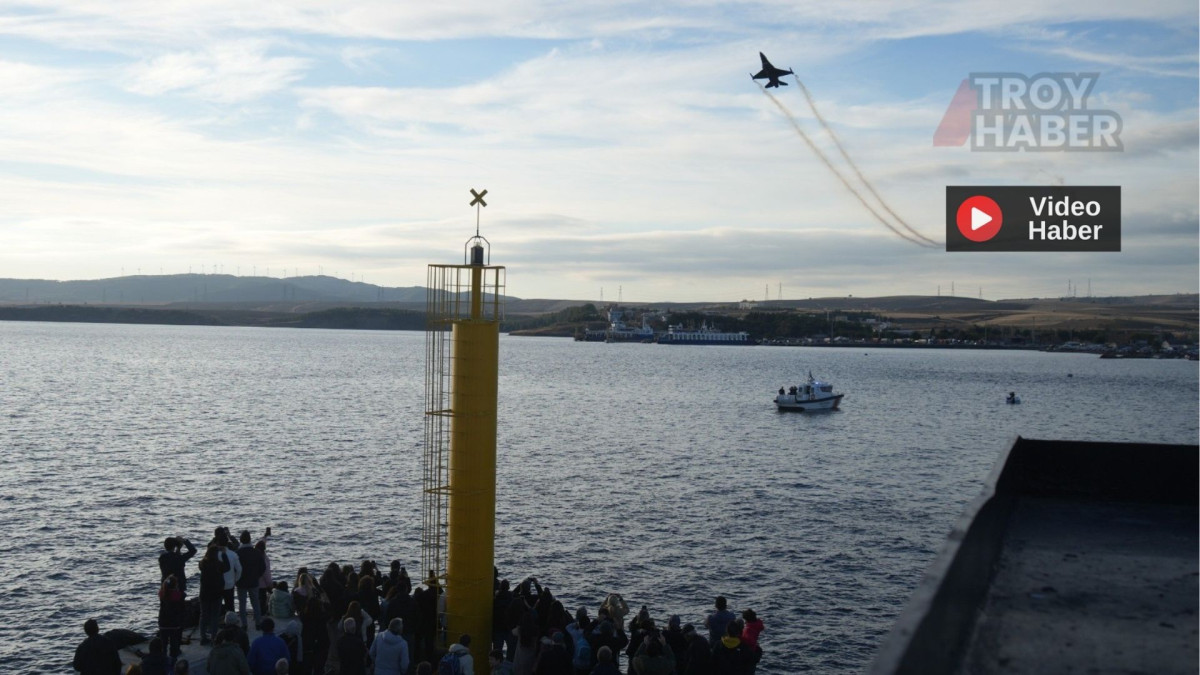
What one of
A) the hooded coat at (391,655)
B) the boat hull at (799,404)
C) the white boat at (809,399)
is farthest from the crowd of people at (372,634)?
the white boat at (809,399)

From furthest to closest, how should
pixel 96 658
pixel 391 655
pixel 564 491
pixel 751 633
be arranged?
pixel 564 491
pixel 751 633
pixel 96 658
pixel 391 655

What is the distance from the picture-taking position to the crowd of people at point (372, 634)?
12.4 m

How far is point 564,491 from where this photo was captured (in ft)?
138

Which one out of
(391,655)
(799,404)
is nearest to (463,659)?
(391,655)

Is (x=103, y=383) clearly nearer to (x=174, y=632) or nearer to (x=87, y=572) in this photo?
(x=87, y=572)

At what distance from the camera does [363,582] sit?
1543 cm

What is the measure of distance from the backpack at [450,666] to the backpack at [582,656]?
187cm

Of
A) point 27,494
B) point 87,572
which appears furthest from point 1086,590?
point 27,494

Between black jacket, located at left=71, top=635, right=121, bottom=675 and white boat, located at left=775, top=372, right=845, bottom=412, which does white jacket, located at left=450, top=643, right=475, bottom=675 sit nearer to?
black jacket, located at left=71, top=635, right=121, bottom=675

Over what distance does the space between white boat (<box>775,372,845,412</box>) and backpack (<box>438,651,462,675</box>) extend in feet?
248

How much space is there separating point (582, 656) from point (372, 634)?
3.65 meters

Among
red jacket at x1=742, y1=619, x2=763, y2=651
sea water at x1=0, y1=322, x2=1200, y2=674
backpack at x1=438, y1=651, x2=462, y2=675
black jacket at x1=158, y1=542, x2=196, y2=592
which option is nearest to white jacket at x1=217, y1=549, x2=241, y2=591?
black jacket at x1=158, y1=542, x2=196, y2=592

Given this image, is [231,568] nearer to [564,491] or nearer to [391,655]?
[391,655]

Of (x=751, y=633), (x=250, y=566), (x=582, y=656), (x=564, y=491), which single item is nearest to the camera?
(x=582, y=656)
